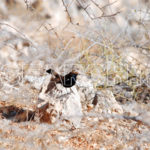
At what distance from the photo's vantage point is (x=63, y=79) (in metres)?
1.63

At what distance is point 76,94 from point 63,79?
0.51ft

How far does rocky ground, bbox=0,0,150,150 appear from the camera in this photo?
1583 mm

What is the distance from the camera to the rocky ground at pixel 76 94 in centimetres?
158

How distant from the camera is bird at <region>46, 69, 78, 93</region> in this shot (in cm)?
161

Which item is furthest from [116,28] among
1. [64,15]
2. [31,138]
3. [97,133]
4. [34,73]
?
[31,138]

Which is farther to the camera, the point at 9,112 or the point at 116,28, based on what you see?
the point at 116,28

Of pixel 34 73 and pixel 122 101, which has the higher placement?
pixel 34 73

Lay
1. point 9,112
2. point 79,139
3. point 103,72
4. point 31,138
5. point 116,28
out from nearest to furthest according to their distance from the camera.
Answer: point 31,138
point 79,139
point 9,112
point 103,72
point 116,28

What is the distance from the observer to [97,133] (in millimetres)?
1693

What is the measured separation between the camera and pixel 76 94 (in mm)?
1715

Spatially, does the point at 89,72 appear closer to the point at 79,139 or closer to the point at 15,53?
the point at 79,139

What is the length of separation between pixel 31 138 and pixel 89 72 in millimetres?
885

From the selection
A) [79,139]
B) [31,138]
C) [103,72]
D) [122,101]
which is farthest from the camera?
[103,72]

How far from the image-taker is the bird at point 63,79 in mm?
1608
